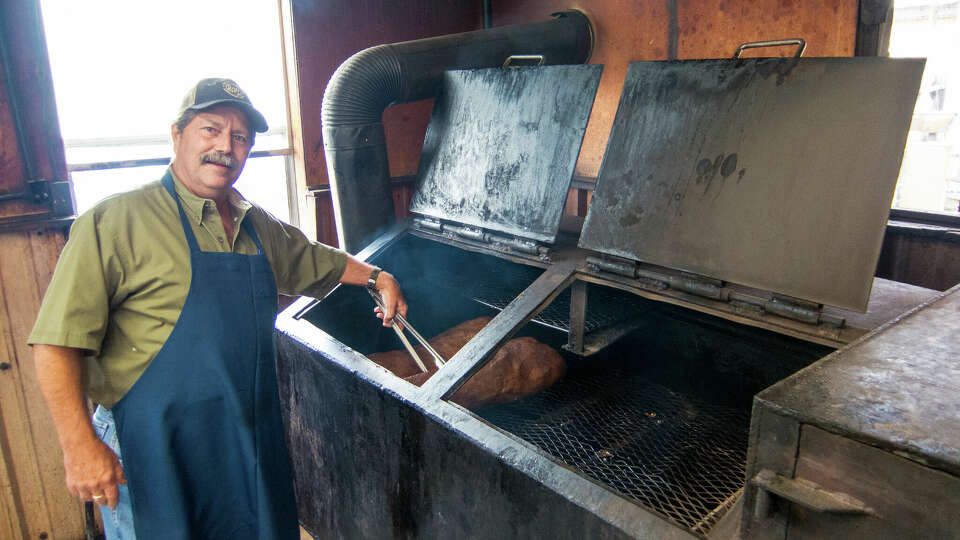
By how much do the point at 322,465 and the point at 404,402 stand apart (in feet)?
2.44

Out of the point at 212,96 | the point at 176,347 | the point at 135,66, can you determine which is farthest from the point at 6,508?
the point at 212,96

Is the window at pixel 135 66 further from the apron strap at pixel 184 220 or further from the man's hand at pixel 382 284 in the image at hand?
the apron strap at pixel 184 220

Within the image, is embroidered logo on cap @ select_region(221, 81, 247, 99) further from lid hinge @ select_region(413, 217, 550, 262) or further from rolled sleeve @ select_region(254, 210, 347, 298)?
lid hinge @ select_region(413, 217, 550, 262)

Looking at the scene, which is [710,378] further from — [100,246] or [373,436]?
[100,246]

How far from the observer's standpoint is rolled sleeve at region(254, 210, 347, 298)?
2141 millimetres

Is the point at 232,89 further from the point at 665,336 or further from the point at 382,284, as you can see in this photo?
the point at 665,336

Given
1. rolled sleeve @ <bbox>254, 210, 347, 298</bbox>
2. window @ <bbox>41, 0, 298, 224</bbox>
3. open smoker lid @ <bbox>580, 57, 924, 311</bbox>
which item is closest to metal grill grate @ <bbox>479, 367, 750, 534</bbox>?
open smoker lid @ <bbox>580, 57, 924, 311</bbox>

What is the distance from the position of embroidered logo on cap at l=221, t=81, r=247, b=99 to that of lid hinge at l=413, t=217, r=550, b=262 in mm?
1155

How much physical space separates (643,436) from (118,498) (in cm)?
177

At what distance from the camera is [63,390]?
1.59m

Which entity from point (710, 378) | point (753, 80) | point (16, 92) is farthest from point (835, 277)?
point (16, 92)

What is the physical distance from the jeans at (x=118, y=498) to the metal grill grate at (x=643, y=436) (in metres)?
1.29

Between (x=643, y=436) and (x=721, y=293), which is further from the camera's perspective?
(x=643, y=436)

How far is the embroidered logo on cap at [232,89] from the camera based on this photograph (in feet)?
5.98
